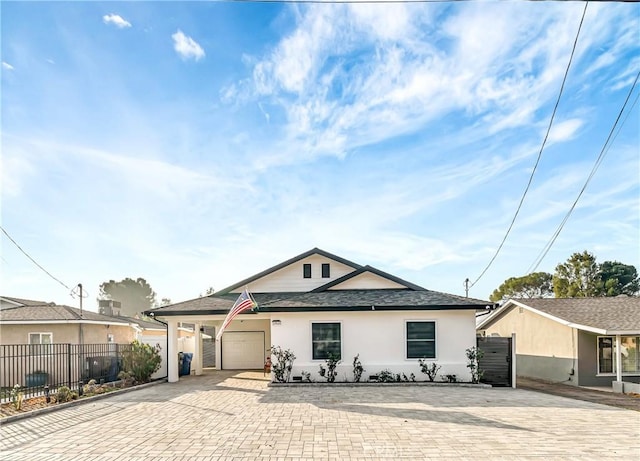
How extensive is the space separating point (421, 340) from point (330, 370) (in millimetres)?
3185

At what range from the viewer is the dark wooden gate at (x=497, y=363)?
48.0ft

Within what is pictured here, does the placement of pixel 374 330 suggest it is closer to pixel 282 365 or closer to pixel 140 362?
pixel 282 365

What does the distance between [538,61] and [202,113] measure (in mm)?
9526

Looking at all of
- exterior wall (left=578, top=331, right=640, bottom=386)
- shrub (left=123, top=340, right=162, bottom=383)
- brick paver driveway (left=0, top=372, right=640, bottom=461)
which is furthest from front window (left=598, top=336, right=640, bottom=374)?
shrub (left=123, top=340, right=162, bottom=383)

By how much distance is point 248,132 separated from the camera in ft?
45.3

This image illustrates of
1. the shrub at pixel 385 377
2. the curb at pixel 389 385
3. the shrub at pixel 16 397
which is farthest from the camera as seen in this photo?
the shrub at pixel 385 377

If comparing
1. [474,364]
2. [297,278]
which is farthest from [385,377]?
[297,278]

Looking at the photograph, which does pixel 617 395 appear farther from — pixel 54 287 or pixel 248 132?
pixel 54 287

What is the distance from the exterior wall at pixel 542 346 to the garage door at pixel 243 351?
496 inches

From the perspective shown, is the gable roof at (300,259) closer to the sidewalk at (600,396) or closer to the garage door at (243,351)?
the garage door at (243,351)

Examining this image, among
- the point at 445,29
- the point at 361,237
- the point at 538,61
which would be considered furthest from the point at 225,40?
the point at 361,237

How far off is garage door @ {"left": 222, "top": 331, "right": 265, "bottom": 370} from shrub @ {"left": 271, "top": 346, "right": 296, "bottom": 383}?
6761 mm

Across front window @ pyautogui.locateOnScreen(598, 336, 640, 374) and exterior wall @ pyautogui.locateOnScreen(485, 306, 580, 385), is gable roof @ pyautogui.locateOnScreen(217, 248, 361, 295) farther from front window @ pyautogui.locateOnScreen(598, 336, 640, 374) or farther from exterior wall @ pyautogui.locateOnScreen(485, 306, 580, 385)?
front window @ pyautogui.locateOnScreen(598, 336, 640, 374)

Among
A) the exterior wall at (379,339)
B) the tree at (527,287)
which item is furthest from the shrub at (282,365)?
the tree at (527,287)
